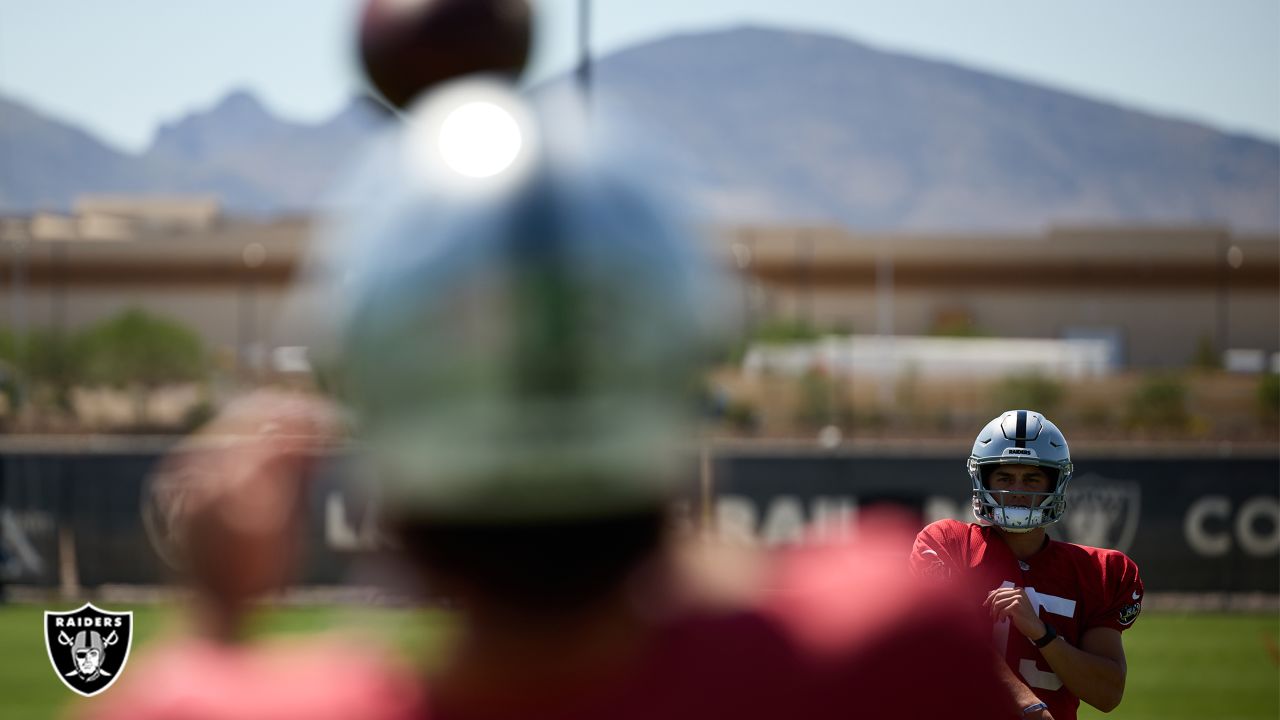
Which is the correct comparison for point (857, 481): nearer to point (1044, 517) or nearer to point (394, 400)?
point (1044, 517)

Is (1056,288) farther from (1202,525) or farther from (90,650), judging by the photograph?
(90,650)

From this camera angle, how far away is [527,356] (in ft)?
2.33

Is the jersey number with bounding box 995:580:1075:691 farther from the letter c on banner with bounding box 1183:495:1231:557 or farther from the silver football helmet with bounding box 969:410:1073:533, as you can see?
the letter c on banner with bounding box 1183:495:1231:557

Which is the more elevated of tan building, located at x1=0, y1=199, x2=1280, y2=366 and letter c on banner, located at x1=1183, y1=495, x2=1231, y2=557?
tan building, located at x1=0, y1=199, x2=1280, y2=366

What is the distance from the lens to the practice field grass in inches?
377

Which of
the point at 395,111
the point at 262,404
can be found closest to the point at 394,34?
the point at 395,111

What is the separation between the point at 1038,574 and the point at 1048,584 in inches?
1.6

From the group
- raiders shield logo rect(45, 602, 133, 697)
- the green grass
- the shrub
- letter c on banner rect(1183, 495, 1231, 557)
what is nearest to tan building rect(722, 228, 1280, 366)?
the shrub

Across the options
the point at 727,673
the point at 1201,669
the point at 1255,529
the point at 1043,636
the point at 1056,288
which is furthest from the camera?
the point at 1056,288

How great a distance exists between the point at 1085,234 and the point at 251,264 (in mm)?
42937

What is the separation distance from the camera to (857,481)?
1405 centimetres

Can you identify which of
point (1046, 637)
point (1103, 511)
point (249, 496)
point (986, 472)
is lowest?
point (1103, 511)

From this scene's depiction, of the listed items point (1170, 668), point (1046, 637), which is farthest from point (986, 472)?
point (1170, 668)

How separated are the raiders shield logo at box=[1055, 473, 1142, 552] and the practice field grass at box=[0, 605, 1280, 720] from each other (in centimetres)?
86
